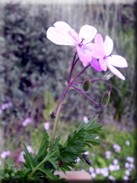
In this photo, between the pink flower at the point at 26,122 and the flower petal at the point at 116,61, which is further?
the pink flower at the point at 26,122

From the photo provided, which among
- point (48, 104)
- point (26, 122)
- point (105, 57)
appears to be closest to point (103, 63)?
point (105, 57)

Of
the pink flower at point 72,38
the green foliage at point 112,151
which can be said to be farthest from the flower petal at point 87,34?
the green foliage at point 112,151

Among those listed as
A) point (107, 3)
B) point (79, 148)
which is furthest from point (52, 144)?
point (107, 3)

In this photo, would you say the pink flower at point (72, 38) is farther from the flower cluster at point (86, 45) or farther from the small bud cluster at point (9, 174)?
the small bud cluster at point (9, 174)

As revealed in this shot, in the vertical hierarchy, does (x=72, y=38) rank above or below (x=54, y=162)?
above

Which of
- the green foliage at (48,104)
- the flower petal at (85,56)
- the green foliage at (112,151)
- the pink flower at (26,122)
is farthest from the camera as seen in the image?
the green foliage at (48,104)

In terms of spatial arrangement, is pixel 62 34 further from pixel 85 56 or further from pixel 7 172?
pixel 7 172

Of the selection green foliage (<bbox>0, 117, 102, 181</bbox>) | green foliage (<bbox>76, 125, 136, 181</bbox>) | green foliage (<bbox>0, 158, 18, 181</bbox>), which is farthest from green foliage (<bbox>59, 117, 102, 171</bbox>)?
green foliage (<bbox>76, 125, 136, 181</bbox>)
